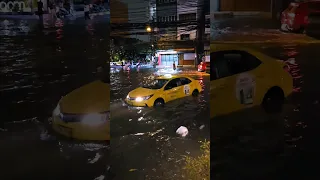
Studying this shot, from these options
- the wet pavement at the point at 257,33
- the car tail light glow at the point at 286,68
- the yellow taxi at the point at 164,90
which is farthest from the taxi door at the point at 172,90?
the car tail light glow at the point at 286,68

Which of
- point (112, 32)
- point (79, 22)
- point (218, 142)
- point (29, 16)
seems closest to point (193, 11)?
point (112, 32)

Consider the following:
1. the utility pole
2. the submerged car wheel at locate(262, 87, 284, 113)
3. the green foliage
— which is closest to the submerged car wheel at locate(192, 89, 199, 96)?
the utility pole

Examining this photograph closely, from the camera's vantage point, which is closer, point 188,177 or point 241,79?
point 188,177

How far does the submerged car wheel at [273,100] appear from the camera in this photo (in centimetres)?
267

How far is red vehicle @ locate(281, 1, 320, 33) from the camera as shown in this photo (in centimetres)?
266

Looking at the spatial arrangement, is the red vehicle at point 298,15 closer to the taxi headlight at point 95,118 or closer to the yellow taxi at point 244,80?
the yellow taxi at point 244,80

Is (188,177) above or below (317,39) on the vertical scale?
below

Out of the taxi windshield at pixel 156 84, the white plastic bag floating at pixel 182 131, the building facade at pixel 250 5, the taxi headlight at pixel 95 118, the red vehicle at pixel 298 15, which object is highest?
the building facade at pixel 250 5

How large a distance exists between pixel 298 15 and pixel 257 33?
1.18 feet

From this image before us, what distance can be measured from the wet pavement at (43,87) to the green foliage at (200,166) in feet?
2.04

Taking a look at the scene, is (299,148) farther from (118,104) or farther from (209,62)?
(118,104)

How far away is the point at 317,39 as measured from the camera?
8.71 feet

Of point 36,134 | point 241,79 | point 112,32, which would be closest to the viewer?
point 36,134

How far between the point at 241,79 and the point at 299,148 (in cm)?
70
